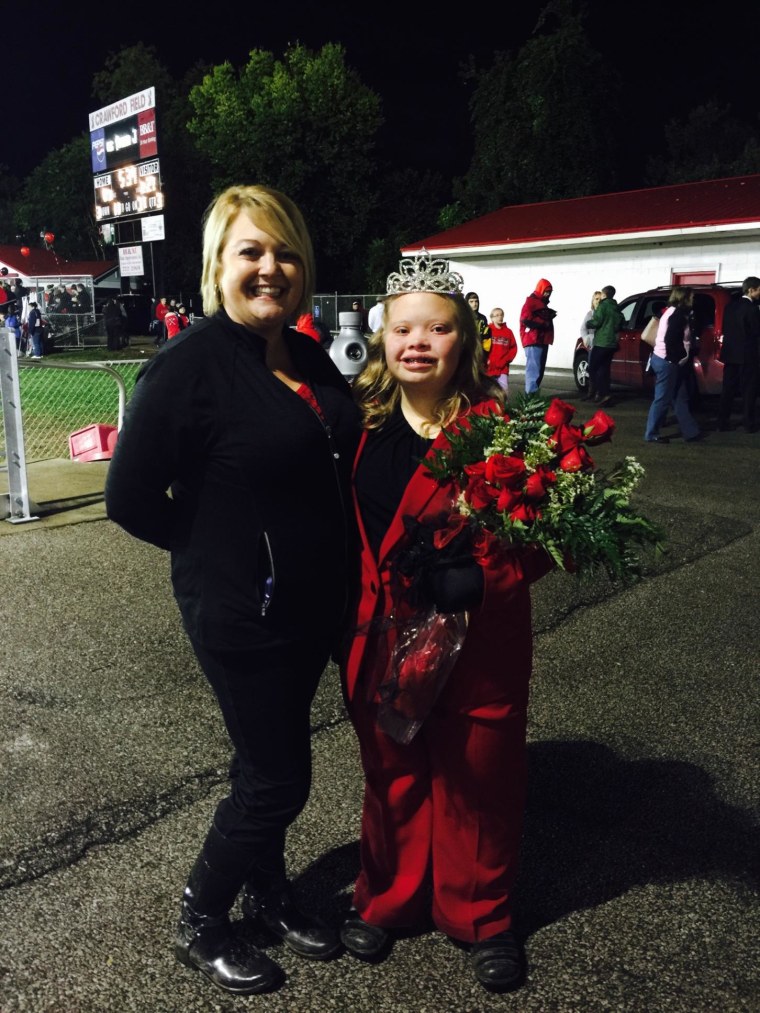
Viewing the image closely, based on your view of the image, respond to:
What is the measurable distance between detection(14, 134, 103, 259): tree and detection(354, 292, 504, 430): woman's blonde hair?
68934 millimetres

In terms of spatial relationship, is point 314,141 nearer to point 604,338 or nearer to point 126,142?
point 126,142

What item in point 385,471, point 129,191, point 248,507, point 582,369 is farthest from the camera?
point 129,191

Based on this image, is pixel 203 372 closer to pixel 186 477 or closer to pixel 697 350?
pixel 186 477

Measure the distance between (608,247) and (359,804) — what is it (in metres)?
20.6

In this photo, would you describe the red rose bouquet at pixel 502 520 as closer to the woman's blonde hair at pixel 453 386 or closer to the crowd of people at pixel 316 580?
the crowd of people at pixel 316 580

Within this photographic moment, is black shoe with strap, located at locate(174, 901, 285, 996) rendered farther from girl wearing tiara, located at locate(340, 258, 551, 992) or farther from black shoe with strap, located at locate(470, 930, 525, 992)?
black shoe with strap, located at locate(470, 930, 525, 992)

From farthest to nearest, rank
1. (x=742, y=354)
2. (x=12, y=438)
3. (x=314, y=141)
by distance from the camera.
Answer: (x=314, y=141) → (x=742, y=354) → (x=12, y=438)

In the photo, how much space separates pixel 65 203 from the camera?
Answer: 67188mm

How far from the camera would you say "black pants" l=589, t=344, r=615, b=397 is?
14.6m

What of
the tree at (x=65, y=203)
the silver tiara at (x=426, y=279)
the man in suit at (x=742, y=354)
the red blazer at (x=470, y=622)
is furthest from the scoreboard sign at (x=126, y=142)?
the tree at (x=65, y=203)

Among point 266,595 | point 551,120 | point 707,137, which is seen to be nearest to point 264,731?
point 266,595

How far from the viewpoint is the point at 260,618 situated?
2230 millimetres

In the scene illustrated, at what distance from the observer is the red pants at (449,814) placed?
2473mm

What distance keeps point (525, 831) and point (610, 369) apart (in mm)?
13040
